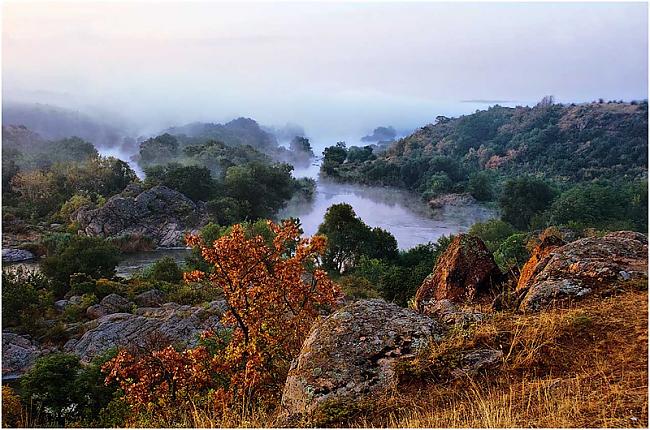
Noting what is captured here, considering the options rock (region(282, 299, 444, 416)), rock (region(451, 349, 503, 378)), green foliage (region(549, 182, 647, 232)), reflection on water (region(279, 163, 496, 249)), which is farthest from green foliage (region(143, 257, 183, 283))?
rock (region(451, 349, 503, 378))

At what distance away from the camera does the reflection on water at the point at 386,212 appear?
2097 cm

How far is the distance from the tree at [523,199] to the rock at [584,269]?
713 inches

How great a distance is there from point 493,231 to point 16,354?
1648 cm

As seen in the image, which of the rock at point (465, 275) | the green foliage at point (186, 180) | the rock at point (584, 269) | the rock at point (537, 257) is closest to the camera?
the rock at point (584, 269)

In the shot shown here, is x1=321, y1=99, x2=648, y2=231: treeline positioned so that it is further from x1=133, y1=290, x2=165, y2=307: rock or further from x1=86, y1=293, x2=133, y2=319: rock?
x1=86, y1=293, x2=133, y2=319: rock

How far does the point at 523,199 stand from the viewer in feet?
77.6

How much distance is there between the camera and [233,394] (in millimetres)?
5367

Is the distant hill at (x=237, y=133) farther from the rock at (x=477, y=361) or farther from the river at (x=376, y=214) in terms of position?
the rock at (x=477, y=361)

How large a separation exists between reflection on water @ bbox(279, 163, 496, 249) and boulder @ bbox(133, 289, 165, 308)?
5857 mm

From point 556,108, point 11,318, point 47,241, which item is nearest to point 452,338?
point 11,318

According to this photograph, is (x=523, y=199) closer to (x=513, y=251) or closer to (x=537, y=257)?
(x=513, y=251)

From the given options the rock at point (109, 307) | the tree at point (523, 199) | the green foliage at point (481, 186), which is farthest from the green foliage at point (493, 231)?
the rock at point (109, 307)

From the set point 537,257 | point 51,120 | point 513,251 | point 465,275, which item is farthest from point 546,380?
point 51,120

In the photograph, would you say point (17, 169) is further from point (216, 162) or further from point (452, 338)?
point (452, 338)
